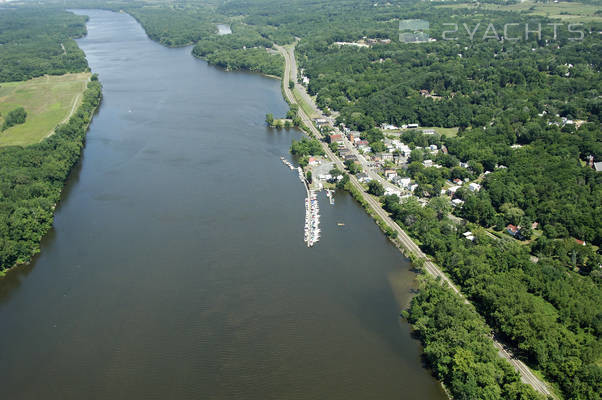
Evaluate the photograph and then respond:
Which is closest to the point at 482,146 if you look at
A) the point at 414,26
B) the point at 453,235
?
the point at 453,235

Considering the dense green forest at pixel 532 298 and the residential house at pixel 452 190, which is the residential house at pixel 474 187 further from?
the dense green forest at pixel 532 298

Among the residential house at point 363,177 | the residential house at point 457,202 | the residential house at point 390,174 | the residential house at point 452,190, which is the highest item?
the residential house at point 390,174

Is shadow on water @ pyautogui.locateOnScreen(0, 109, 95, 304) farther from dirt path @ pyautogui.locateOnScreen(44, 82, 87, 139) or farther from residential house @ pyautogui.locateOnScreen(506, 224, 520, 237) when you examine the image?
residential house @ pyautogui.locateOnScreen(506, 224, 520, 237)

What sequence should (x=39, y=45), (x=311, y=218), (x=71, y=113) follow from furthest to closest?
(x=39, y=45)
(x=71, y=113)
(x=311, y=218)

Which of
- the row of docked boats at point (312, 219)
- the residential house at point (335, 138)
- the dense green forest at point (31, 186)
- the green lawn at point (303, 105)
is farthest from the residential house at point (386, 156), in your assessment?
the dense green forest at point (31, 186)

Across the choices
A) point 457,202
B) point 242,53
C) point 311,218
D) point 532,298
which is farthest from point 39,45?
point 532,298

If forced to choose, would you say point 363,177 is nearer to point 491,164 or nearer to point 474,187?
→ point 474,187
